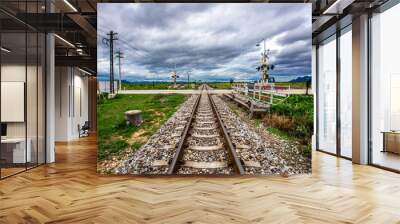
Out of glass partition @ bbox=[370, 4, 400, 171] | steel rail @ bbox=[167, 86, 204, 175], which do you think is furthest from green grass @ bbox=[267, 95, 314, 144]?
glass partition @ bbox=[370, 4, 400, 171]

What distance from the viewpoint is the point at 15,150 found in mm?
6797

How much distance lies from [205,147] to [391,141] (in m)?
3.68

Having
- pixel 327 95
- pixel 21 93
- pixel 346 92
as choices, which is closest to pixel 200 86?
pixel 21 93

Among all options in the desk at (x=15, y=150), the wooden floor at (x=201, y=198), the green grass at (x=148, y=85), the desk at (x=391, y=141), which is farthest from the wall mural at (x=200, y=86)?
the desk at (x=391, y=141)

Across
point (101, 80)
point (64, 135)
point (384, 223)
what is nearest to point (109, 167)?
point (101, 80)

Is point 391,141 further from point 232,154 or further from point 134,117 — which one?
point 134,117

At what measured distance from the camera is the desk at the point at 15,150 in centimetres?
642

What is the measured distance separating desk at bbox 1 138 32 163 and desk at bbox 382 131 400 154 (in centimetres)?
699

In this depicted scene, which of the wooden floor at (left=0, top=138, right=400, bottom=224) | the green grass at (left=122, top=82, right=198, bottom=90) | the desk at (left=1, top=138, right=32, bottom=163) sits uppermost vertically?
the green grass at (left=122, top=82, right=198, bottom=90)

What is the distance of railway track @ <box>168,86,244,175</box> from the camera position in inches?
236

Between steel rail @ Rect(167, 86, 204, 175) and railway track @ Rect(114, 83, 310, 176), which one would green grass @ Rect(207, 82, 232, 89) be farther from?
steel rail @ Rect(167, 86, 204, 175)

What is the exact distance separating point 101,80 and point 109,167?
145 cm

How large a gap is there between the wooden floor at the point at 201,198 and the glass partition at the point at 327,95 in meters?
3.06

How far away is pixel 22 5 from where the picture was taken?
6742 millimetres
